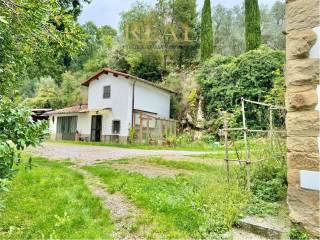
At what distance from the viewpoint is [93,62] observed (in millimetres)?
32750

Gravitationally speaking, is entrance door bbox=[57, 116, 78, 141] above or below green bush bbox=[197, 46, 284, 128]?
below

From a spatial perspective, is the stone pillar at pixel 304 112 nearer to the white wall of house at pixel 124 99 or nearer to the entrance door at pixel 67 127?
the white wall of house at pixel 124 99

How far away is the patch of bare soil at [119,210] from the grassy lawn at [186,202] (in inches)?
6.5

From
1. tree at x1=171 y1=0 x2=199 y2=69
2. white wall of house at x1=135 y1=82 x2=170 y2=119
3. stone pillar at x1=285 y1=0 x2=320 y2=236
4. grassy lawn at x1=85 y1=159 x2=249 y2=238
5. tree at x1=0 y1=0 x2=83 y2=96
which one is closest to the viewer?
stone pillar at x1=285 y1=0 x2=320 y2=236

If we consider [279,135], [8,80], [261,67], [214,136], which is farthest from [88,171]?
[261,67]

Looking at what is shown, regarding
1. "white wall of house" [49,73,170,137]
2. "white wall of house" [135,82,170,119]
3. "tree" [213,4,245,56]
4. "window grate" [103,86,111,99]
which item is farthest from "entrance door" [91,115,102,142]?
"tree" [213,4,245,56]

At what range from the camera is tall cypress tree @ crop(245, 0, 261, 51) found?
74.4 ft

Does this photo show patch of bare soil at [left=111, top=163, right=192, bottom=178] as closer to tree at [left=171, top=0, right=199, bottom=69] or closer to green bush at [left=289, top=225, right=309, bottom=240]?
green bush at [left=289, top=225, right=309, bottom=240]

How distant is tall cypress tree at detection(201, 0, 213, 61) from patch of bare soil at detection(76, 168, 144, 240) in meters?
20.4

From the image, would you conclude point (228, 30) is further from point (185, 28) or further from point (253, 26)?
point (253, 26)

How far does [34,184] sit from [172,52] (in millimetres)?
22928

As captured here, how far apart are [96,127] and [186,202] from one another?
20.6 metres

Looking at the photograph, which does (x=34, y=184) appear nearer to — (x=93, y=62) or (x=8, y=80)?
(x=8, y=80)

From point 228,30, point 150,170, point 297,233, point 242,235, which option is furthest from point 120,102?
point 297,233
